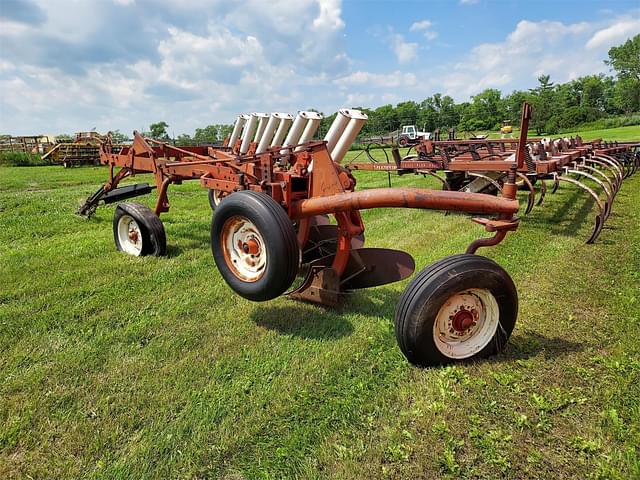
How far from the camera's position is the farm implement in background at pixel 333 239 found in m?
2.78

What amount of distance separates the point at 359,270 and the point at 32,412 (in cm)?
267

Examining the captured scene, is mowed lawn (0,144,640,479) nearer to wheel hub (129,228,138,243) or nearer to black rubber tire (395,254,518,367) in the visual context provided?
black rubber tire (395,254,518,367)

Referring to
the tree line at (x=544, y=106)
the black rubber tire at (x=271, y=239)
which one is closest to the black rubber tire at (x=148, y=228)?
the black rubber tire at (x=271, y=239)

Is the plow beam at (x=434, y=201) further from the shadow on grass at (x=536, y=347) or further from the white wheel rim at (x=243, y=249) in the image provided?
the shadow on grass at (x=536, y=347)

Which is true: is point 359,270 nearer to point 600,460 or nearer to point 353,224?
point 353,224

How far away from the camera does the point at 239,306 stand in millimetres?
4125

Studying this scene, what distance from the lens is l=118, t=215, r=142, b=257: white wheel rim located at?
5754 mm

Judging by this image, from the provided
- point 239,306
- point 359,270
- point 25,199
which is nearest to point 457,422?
point 359,270

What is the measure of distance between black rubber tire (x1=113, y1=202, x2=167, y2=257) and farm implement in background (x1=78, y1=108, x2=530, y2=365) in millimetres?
14

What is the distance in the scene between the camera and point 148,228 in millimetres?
5449

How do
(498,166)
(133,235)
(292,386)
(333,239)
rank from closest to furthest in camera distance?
(292,386) < (333,239) < (133,235) < (498,166)

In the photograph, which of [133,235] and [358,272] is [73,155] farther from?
[358,272]

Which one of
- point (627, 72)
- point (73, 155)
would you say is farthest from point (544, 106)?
point (73, 155)

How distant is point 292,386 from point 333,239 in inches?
72.6
